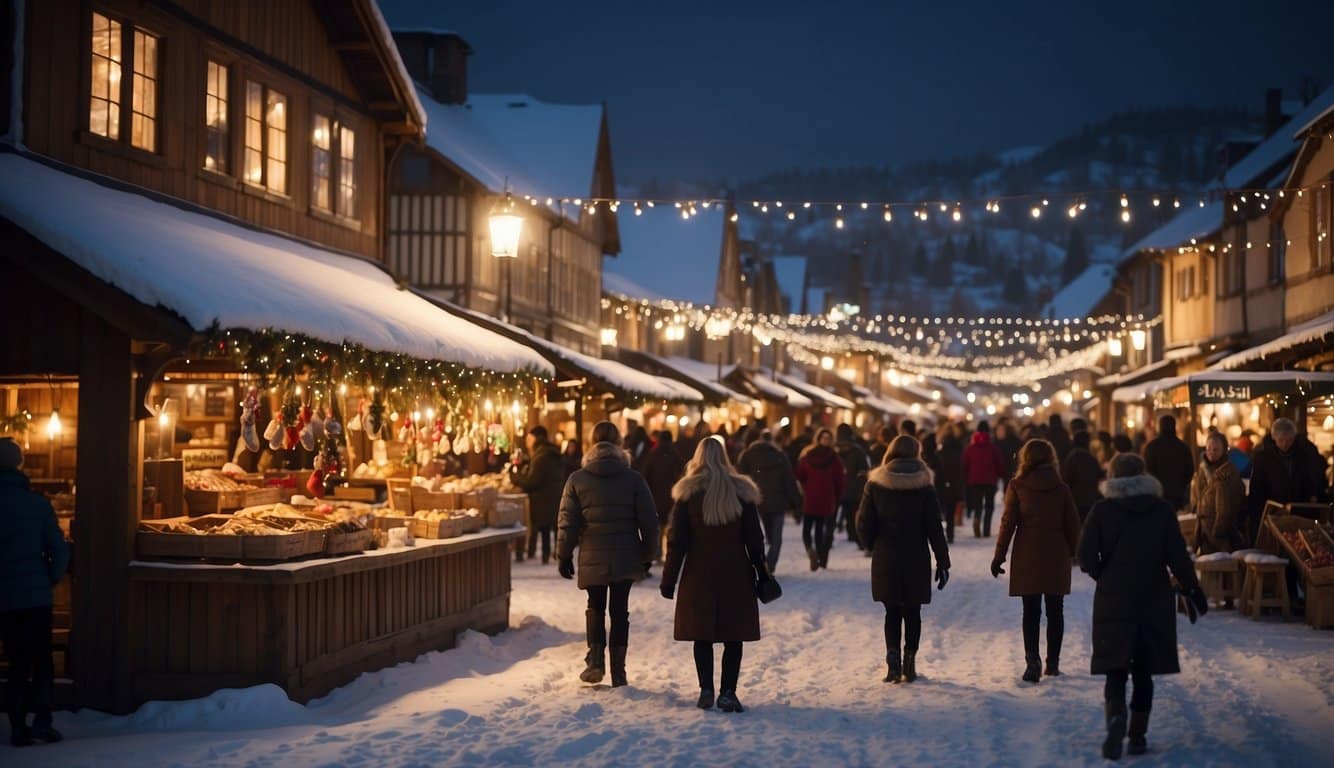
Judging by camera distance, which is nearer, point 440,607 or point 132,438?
point 132,438

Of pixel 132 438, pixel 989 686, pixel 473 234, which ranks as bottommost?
pixel 989 686

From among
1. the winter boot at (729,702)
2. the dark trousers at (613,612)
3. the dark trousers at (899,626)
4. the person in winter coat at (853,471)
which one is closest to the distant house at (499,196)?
the person in winter coat at (853,471)

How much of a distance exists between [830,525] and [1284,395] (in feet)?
20.2

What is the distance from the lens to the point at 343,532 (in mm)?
11023

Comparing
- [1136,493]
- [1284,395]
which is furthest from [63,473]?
[1284,395]

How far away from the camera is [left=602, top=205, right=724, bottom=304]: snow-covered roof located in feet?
168

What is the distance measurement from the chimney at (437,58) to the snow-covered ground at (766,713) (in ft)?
80.2

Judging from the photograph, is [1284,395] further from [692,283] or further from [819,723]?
[692,283]

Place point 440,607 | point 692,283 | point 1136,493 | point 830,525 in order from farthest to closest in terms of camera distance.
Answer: point 692,283, point 830,525, point 440,607, point 1136,493

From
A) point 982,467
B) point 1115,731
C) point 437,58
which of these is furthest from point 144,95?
point 437,58

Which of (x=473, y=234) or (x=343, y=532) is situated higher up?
(x=473, y=234)

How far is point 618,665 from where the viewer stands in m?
10.9

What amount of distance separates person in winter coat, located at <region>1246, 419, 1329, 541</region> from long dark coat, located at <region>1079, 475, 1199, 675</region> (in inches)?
302

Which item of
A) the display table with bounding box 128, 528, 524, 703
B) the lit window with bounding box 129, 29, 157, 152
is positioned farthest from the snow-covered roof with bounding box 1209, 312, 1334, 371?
the lit window with bounding box 129, 29, 157, 152
